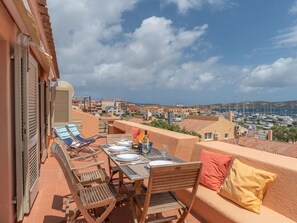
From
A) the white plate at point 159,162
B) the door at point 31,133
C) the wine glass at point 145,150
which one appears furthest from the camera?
the wine glass at point 145,150

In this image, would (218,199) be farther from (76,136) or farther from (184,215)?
(76,136)

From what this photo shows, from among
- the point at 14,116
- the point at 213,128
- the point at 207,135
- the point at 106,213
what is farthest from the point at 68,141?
the point at 213,128

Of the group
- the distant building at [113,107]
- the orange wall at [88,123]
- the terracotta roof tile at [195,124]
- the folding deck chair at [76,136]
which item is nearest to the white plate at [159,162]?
the folding deck chair at [76,136]

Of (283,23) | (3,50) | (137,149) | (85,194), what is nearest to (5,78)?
(3,50)

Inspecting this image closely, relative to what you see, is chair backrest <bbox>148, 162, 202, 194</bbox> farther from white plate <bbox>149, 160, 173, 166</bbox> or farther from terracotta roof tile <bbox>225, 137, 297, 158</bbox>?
terracotta roof tile <bbox>225, 137, 297, 158</bbox>

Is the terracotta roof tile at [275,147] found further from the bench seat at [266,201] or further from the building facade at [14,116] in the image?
the building facade at [14,116]

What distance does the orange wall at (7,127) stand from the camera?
10.0ft

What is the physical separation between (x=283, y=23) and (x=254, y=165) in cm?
2687

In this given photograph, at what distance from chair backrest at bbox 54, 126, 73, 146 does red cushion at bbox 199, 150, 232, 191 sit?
5277mm

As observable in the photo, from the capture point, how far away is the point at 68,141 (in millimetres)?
7941

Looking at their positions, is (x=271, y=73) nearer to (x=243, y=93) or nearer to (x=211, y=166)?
(x=243, y=93)

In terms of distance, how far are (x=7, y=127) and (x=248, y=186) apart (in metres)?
3.02

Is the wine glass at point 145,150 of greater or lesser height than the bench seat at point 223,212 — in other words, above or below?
above

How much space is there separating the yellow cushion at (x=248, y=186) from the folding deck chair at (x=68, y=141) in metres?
5.65
